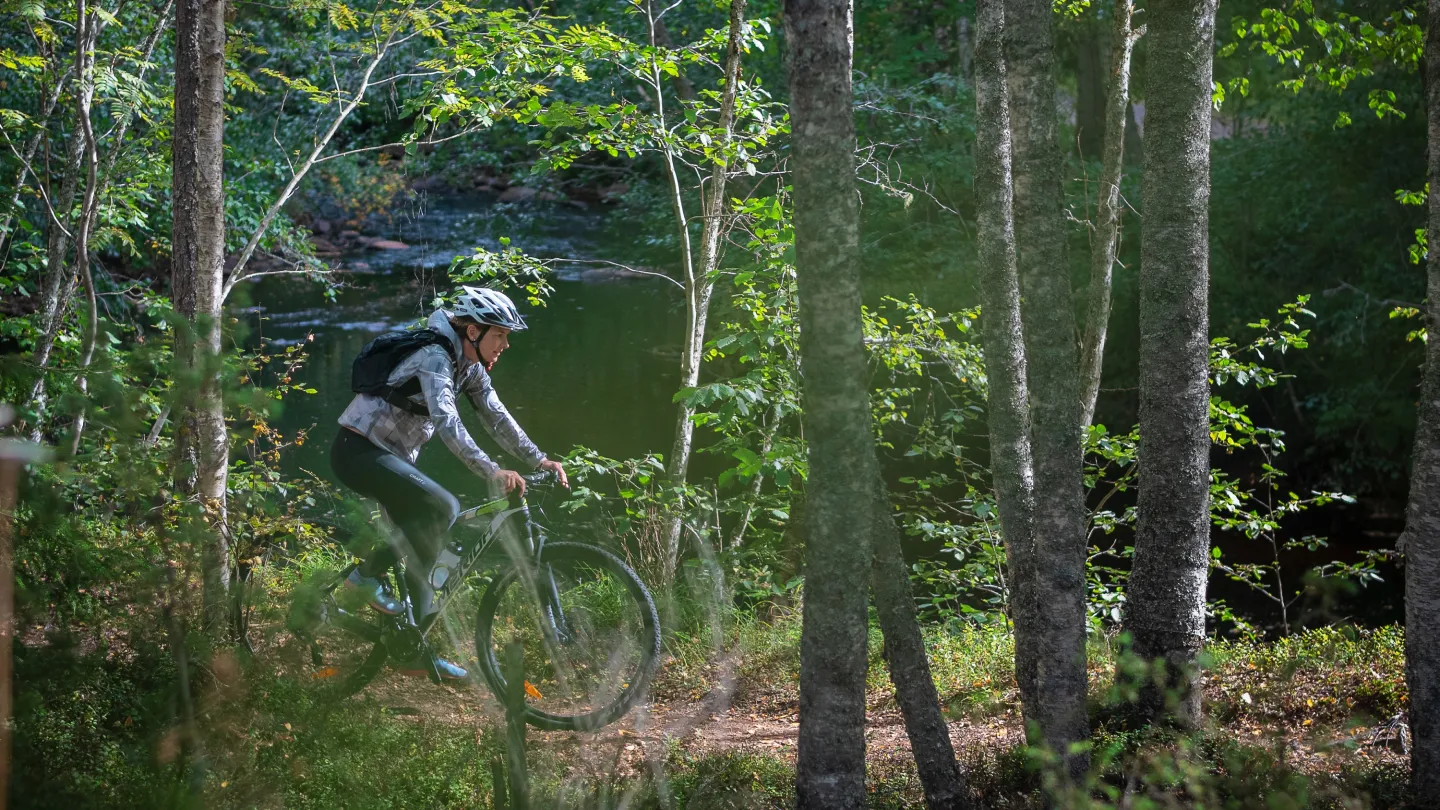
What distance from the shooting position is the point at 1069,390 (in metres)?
3.82

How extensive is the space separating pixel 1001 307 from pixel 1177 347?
2.22 feet

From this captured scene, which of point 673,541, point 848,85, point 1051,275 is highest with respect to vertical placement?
point 848,85

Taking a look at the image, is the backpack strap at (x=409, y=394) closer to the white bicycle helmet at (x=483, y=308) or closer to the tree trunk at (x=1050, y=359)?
the white bicycle helmet at (x=483, y=308)

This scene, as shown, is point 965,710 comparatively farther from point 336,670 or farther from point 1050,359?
point 336,670

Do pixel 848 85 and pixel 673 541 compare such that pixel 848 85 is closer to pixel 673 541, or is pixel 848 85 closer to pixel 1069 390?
pixel 1069 390

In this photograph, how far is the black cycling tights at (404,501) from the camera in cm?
499

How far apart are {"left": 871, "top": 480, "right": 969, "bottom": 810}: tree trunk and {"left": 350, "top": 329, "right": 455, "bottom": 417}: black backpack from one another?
2140 millimetres

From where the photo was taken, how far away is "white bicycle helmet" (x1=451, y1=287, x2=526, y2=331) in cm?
495

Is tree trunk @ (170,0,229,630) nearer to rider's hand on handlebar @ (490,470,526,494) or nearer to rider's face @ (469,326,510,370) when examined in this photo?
rider's face @ (469,326,510,370)

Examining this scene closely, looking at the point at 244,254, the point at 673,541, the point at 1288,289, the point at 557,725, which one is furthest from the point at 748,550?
the point at 1288,289

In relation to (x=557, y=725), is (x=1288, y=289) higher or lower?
higher

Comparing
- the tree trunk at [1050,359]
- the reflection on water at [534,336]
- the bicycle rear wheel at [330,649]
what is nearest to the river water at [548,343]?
the reflection on water at [534,336]

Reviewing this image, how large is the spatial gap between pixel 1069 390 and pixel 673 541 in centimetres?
440

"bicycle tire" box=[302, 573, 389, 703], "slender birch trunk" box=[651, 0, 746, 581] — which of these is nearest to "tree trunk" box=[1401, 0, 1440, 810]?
"bicycle tire" box=[302, 573, 389, 703]
